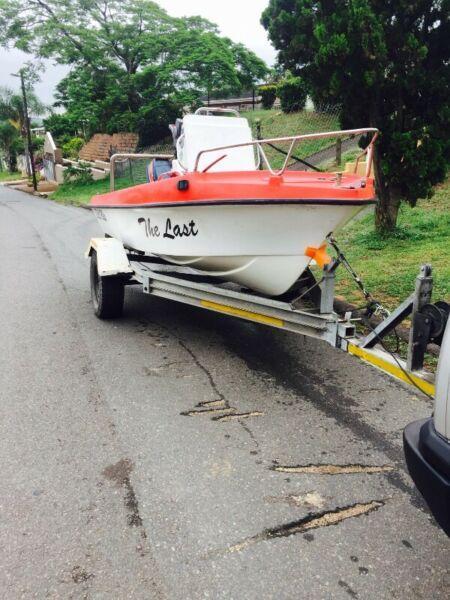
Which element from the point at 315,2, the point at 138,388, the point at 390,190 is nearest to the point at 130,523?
the point at 138,388

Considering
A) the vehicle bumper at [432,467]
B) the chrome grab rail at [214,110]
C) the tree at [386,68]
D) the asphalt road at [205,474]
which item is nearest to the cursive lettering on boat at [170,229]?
the asphalt road at [205,474]

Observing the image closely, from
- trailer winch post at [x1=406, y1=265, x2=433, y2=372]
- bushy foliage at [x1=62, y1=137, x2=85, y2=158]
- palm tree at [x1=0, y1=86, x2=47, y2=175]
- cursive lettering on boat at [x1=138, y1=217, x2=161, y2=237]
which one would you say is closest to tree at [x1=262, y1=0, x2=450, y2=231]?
cursive lettering on boat at [x1=138, y1=217, x2=161, y2=237]

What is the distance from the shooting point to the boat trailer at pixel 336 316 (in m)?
1.83

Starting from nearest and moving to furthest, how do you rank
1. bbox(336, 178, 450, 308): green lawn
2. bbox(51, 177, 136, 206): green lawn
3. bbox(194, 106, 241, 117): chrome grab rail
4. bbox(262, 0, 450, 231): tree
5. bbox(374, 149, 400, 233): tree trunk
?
1. bbox(194, 106, 241, 117): chrome grab rail
2. bbox(336, 178, 450, 308): green lawn
3. bbox(262, 0, 450, 231): tree
4. bbox(374, 149, 400, 233): tree trunk
5. bbox(51, 177, 136, 206): green lawn

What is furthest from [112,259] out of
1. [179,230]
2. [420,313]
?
[420,313]

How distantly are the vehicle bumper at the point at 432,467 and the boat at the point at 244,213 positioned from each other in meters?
1.84

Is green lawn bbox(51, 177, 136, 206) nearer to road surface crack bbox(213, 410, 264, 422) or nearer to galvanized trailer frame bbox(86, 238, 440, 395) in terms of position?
galvanized trailer frame bbox(86, 238, 440, 395)

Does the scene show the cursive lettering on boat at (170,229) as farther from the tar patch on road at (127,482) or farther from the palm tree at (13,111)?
the palm tree at (13,111)

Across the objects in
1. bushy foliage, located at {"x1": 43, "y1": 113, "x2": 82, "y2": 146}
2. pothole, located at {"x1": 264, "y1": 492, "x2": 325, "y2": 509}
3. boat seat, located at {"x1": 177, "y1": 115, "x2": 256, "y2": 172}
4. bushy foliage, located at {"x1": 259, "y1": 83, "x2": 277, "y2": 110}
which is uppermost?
bushy foliage, located at {"x1": 259, "y1": 83, "x2": 277, "y2": 110}

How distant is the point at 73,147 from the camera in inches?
1374

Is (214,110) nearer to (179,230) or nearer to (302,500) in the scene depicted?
(179,230)

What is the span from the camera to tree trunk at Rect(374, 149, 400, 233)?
7.96 metres

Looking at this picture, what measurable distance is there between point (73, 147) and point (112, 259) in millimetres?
32598

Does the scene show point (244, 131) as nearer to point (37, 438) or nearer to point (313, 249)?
point (313, 249)
